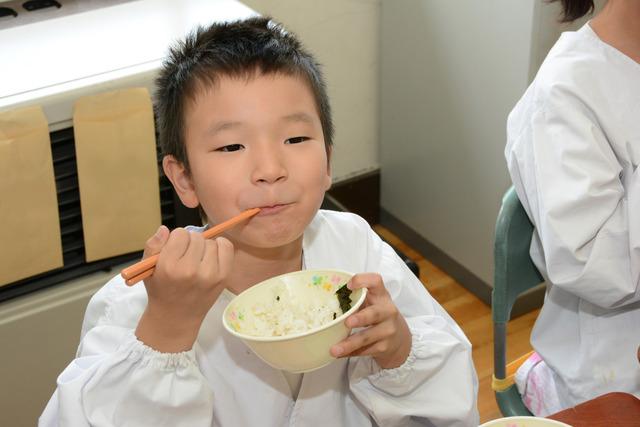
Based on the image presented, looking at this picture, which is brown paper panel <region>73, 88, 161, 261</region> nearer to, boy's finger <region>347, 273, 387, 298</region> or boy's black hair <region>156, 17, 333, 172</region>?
boy's black hair <region>156, 17, 333, 172</region>

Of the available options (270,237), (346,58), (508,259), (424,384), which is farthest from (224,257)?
(346,58)

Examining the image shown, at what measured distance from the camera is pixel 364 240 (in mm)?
1293

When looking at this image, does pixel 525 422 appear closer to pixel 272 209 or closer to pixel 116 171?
pixel 272 209

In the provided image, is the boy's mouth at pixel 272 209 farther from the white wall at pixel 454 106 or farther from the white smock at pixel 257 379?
the white wall at pixel 454 106

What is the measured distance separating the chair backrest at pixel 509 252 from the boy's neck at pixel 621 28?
280mm

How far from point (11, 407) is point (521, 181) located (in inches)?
42.4

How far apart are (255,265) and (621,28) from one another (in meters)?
0.68

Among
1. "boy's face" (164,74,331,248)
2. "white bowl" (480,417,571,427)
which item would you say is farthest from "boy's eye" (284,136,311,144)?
"white bowl" (480,417,571,427)

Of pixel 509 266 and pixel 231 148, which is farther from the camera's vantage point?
pixel 509 266

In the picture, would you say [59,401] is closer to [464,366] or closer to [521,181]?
[464,366]

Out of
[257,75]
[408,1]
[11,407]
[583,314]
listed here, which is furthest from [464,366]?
[408,1]

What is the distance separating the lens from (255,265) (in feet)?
3.92

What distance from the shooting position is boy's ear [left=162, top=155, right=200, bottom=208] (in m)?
1.14

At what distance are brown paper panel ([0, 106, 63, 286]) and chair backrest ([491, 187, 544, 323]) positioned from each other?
2.57ft
